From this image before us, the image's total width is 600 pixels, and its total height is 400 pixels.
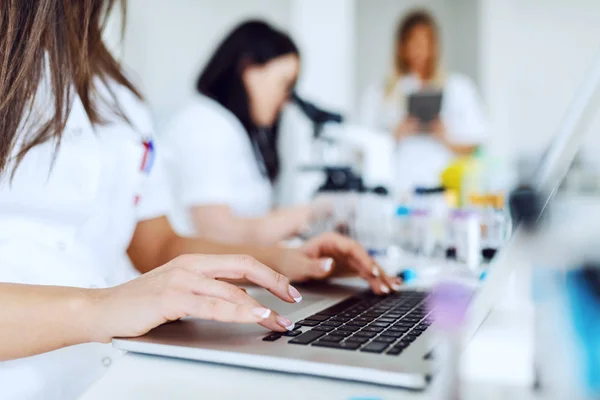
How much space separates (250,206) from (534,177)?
1.61 meters

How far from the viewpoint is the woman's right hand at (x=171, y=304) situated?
0.56 meters

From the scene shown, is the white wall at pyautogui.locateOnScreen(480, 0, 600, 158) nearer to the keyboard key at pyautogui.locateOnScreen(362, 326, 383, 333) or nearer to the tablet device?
the tablet device

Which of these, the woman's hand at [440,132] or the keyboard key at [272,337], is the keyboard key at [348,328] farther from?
the woman's hand at [440,132]

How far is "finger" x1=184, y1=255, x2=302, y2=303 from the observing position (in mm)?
607

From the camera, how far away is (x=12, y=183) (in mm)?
780

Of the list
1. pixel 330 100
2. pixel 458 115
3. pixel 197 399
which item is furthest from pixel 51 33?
pixel 458 115

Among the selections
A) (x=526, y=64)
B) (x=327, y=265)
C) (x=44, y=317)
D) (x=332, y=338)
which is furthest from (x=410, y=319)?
(x=526, y=64)

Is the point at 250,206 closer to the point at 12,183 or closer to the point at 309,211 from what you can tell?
the point at 309,211

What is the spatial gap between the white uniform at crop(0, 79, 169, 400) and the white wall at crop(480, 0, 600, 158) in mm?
2840

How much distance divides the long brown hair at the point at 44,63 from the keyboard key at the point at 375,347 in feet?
1.67

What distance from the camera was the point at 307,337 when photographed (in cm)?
56

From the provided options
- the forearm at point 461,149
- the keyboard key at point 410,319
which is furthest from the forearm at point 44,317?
the forearm at point 461,149

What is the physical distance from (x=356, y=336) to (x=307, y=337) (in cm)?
5

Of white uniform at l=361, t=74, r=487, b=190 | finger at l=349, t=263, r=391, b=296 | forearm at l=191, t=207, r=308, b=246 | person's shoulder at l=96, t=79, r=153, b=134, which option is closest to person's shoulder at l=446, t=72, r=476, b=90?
white uniform at l=361, t=74, r=487, b=190
